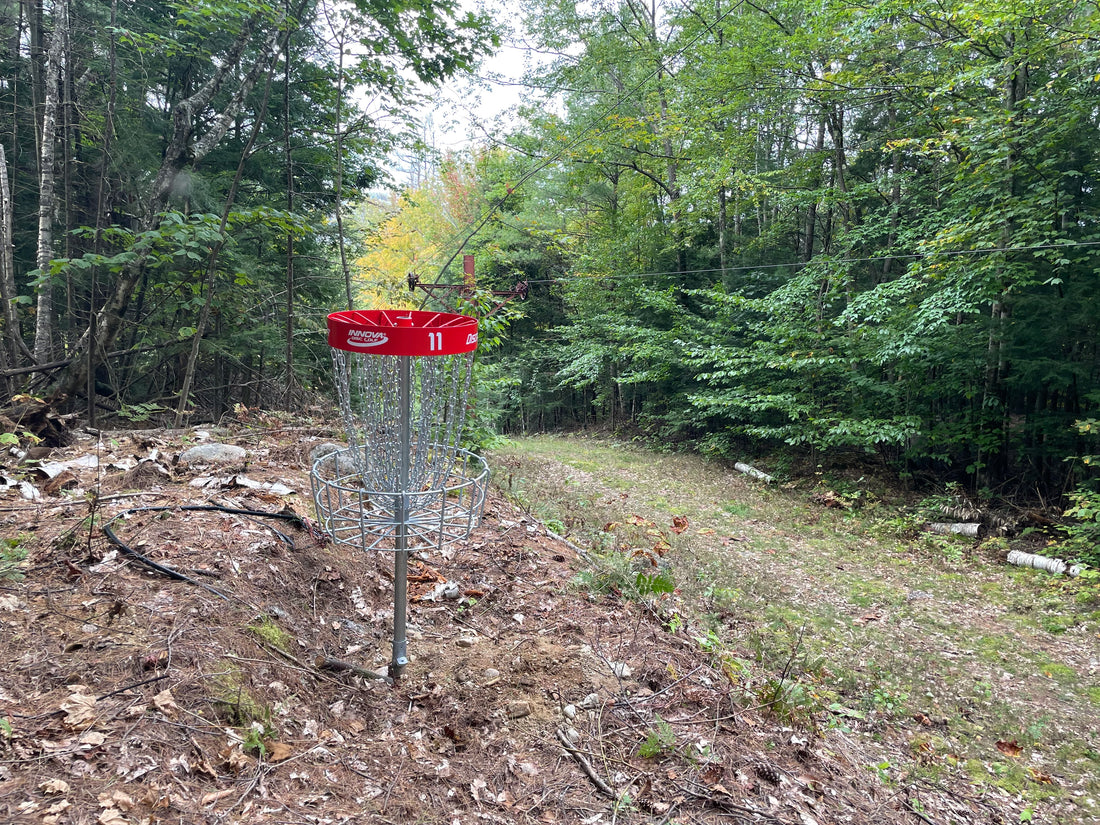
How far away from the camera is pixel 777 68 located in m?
8.98

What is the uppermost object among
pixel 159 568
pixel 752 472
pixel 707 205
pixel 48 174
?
pixel 707 205

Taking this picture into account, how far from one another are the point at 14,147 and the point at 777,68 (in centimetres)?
1064

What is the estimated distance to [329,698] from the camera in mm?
2145

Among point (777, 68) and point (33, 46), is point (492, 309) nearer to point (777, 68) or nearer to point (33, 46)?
point (33, 46)

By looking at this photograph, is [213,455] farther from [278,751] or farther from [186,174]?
[186,174]

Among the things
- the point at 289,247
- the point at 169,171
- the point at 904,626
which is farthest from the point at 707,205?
the point at 169,171

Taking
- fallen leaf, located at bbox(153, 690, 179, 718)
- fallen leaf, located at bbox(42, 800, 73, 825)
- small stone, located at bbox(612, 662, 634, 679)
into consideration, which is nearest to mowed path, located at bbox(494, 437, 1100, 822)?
small stone, located at bbox(612, 662, 634, 679)

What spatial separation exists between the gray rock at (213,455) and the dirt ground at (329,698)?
0.47 m

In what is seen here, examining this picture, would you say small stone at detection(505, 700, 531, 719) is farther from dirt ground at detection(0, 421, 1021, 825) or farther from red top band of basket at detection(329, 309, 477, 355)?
red top band of basket at detection(329, 309, 477, 355)

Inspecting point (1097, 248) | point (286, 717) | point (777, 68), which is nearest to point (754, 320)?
point (777, 68)

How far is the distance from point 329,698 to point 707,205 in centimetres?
1152

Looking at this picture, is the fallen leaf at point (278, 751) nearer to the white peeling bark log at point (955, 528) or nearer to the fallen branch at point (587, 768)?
the fallen branch at point (587, 768)

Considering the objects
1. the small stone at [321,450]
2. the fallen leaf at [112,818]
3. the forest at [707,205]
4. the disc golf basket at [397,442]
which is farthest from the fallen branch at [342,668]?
the forest at [707,205]

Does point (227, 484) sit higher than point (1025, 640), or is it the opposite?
point (227, 484)
